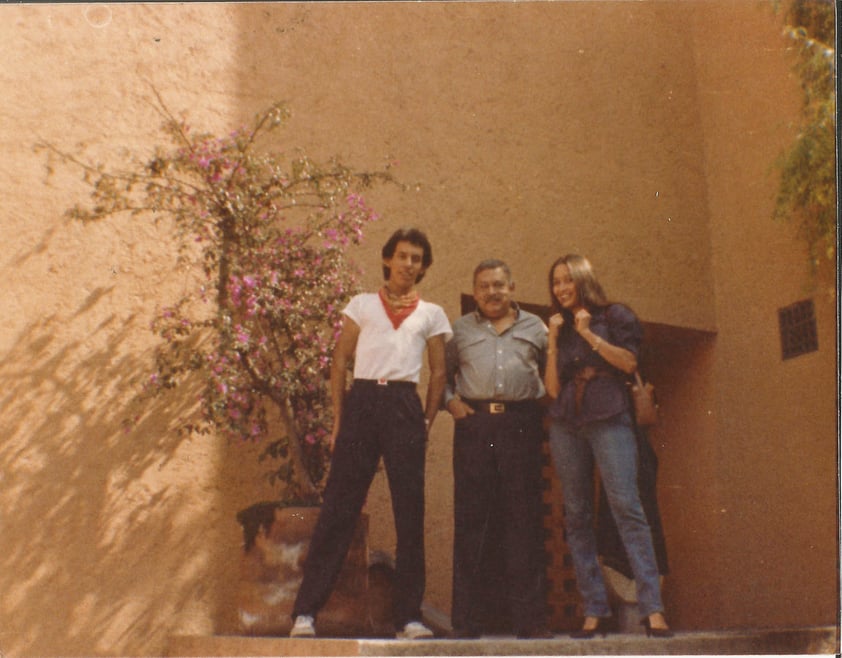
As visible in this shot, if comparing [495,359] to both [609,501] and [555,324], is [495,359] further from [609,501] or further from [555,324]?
[609,501]

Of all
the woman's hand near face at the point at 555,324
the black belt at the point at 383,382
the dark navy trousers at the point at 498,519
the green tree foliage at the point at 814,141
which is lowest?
the dark navy trousers at the point at 498,519

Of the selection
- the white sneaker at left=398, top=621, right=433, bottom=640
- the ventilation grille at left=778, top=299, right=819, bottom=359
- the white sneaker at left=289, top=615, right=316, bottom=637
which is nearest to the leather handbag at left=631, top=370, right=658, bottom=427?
the white sneaker at left=398, top=621, right=433, bottom=640

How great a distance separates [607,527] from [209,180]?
2.41 metres

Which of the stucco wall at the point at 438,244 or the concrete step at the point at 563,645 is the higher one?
the stucco wall at the point at 438,244

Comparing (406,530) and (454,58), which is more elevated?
(454,58)

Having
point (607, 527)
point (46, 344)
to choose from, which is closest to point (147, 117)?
point (46, 344)

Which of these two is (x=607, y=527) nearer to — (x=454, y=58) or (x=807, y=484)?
(x=807, y=484)

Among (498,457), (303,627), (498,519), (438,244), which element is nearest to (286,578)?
(303,627)

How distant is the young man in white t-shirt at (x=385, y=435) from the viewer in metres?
4.17

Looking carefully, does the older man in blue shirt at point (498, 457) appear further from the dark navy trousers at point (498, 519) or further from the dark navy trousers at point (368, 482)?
the dark navy trousers at point (368, 482)

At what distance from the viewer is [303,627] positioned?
4.07 m

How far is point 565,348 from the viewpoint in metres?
4.50

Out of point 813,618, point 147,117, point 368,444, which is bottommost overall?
point 813,618

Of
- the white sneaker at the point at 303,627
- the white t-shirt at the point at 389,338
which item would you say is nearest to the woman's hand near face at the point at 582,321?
the white t-shirt at the point at 389,338
